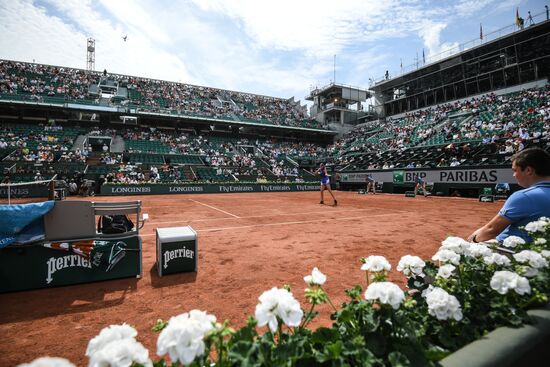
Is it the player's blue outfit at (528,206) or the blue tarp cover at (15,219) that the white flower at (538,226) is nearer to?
the player's blue outfit at (528,206)

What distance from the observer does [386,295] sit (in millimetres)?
1558

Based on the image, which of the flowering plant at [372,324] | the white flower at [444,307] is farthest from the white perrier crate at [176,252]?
the white flower at [444,307]

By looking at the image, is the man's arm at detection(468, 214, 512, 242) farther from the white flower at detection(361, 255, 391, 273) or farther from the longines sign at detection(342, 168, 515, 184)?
the longines sign at detection(342, 168, 515, 184)

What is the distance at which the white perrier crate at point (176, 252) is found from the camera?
4877 millimetres

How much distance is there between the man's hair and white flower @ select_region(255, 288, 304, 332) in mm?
3307

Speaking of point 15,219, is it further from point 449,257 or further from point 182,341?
point 449,257

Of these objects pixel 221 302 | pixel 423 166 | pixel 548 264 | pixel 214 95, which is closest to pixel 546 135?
pixel 423 166

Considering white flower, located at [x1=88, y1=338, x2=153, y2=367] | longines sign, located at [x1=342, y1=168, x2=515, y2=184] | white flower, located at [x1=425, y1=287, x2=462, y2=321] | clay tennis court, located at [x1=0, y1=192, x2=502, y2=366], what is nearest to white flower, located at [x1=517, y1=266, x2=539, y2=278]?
white flower, located at [x1=425, y1=287, x2=462, y2=321]

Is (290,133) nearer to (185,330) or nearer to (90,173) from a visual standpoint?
(90,173)

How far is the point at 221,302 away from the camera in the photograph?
3.91 meters

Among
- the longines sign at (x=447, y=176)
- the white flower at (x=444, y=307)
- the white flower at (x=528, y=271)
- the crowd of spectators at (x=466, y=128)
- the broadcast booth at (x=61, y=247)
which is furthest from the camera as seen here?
the crowd of spectators at (x=466, y=128)

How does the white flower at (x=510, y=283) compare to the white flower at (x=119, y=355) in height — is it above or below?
below

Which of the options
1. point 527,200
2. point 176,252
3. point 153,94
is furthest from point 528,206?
point 153,94

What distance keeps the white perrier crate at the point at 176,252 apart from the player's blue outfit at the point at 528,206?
4.61 metres
